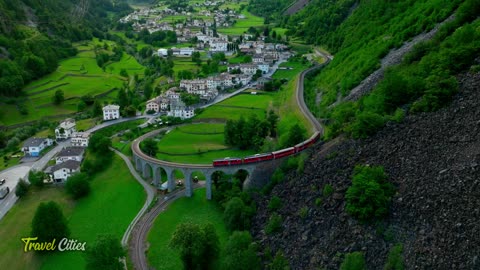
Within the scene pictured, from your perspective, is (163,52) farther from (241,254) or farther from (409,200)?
(409,200)

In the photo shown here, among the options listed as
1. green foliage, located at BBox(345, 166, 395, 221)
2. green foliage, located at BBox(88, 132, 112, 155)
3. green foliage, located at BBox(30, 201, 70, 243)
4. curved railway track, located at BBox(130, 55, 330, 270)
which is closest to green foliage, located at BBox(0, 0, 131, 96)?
green foliage, located at BBox(88, 132, 112, 155)

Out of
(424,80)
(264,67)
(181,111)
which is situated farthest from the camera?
(264,67)

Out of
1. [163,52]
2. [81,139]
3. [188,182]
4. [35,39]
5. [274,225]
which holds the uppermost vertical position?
[35,39]

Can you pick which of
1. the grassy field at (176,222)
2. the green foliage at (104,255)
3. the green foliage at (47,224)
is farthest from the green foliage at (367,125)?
the green foliage at (47,224)

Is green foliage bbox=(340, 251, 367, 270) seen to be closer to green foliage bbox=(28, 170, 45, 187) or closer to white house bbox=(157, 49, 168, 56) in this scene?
green foliage bbox=(28, 170, 45, 187)

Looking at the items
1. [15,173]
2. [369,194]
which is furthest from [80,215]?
[369,194]

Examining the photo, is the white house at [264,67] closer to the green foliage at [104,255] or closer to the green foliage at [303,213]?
the green foliage at [303,213]

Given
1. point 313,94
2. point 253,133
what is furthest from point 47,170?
point 313,94
